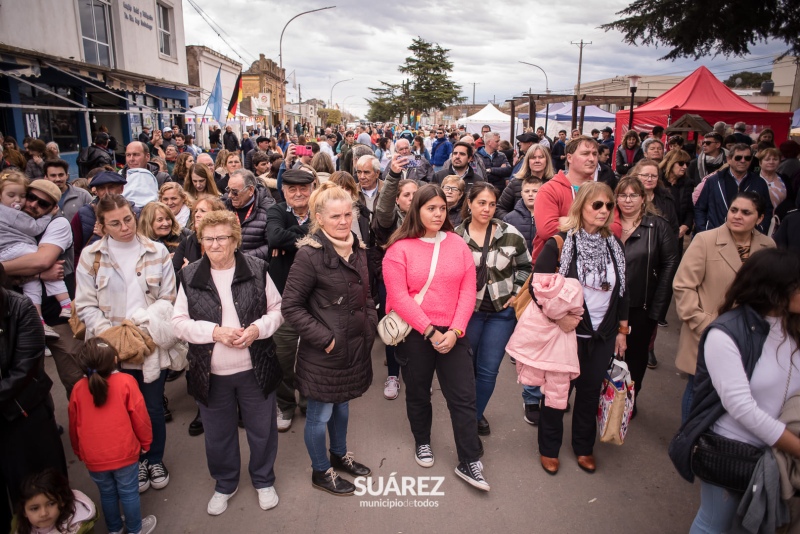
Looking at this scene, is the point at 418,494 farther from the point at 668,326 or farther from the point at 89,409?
the point at 668,326

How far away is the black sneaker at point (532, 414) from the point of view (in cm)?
417

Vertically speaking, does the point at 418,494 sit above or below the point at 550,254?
below

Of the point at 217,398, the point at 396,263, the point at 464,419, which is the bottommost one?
the point at 464,419

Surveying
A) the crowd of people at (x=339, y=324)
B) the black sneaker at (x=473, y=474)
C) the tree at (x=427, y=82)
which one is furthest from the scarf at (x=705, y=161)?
the tree at (x=427, y=82)

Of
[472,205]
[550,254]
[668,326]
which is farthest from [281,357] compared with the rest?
[668,326]

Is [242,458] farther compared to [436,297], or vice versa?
[242,458]

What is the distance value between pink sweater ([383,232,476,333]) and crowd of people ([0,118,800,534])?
1cm

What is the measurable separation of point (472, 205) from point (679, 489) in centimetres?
240

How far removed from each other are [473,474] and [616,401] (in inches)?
42.8

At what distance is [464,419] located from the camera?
11.0ft

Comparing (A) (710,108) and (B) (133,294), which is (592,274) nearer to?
(B) (133,294)

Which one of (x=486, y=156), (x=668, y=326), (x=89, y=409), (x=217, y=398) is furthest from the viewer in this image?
(x=486, y=156)

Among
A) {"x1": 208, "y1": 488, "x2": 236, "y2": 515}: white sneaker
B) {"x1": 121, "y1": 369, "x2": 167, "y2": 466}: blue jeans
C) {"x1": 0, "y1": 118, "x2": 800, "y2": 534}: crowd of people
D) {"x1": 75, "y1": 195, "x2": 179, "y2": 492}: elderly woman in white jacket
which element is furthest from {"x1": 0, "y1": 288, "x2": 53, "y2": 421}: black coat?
{"x1": 208, "y1": 488, "x2": 236, "y2": 515}: white sneaker

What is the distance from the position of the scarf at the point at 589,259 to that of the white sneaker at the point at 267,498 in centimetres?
237
